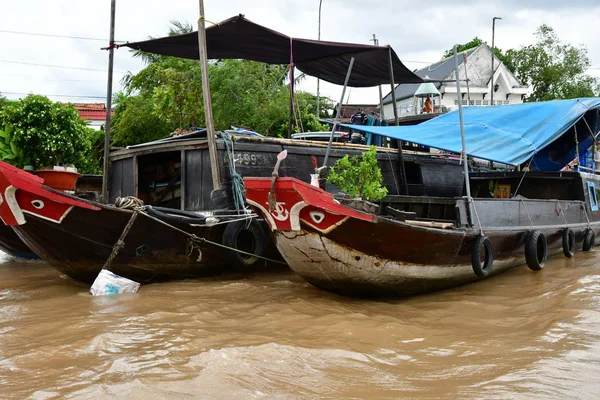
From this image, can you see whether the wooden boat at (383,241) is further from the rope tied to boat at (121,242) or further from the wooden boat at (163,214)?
the rope tied to boat at (121,242)

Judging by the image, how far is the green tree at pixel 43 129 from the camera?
11.4 metres

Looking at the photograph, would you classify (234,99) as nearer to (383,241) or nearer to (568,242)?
(568,242)

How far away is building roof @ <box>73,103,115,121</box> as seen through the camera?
30344mm

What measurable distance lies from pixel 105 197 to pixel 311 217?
12.8ft

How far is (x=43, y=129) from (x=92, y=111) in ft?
70.1

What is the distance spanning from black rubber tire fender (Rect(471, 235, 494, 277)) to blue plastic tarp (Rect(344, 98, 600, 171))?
1.32 metres

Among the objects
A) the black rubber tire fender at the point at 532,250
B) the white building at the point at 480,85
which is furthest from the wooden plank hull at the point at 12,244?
the white building at the point at 480,85

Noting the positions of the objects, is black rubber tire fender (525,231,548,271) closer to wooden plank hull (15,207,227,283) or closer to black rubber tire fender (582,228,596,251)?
black rubber tire fender (582,228,596,251)

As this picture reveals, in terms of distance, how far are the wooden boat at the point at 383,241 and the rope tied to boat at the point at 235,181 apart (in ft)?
3.81

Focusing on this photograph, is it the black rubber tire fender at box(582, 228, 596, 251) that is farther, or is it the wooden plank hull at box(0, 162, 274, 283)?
the black rubber tire fender at box(582, 228, 596, 251)

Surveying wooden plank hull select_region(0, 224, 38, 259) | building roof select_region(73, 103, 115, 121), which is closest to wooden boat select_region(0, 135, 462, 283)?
wooden plank hull select_region(0, 224, 38, 259)

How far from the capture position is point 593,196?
8.64 metres

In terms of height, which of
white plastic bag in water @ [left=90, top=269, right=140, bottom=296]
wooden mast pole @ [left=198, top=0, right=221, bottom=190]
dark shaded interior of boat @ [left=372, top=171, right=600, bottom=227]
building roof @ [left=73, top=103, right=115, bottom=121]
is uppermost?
building roof @ [left=73, top=103, right=115, bottom=121]

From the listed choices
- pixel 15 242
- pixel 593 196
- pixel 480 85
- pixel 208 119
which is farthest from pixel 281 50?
pixel 480 85
